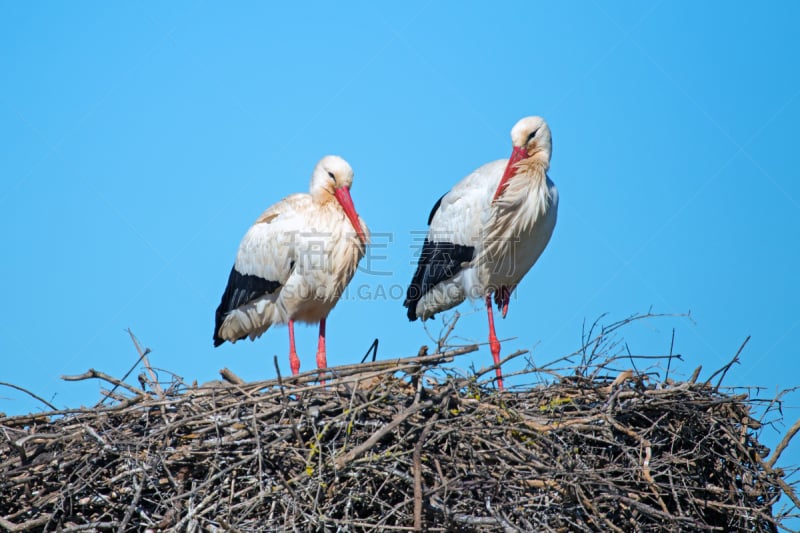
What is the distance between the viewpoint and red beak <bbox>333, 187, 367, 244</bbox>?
643 centimetres

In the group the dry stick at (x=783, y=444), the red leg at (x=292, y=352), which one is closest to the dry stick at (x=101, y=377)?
the red leg at (x=292, y=352)

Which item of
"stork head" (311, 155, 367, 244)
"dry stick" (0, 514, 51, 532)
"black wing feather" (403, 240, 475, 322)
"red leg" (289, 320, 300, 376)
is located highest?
"stork head" (311, 155, 367, 244)

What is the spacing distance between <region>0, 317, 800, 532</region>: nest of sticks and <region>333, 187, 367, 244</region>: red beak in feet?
6.22

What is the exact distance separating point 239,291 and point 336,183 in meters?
0.94

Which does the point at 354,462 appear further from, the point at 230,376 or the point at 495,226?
the point at 495,226

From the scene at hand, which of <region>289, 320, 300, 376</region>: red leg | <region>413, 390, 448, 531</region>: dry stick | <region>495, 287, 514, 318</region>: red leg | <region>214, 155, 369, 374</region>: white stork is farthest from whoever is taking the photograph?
<region>495, 287, 514, 318</region>: red leg

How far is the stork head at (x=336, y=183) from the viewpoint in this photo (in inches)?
255

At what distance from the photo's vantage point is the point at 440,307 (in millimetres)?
7172

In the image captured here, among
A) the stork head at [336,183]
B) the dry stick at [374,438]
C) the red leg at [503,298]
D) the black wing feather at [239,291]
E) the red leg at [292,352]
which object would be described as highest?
the stork head at [336,183]

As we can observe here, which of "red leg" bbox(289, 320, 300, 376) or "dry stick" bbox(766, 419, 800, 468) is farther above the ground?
"red leg" bbox(289, 320, 300, 376)

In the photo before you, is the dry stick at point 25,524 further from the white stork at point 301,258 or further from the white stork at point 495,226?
the white stork at point 495,226

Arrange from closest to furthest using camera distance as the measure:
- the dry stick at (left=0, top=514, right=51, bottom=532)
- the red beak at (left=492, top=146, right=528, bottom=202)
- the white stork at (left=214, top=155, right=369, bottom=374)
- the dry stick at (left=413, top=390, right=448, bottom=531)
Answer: the dry stick at (left=413, top=390, right=448, bottom=531) → the dry stick at (left=0, top=514, right=51, bottom=532) → the white stork at (left=214, top=155, right=369, bottom=374) → the red beak at (left=492, top=146, right=528, bottom=202)

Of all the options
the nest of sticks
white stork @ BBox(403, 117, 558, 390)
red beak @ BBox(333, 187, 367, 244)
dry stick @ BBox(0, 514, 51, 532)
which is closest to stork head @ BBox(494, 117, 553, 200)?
white stork @ BBox(403, 117, 558, 390)

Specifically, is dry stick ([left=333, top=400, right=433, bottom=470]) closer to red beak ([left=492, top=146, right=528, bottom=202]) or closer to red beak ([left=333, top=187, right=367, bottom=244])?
red beak ([left=333, top=187, right=367, bottom=244])
